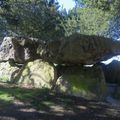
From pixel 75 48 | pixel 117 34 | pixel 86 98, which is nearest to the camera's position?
pixel 86 98

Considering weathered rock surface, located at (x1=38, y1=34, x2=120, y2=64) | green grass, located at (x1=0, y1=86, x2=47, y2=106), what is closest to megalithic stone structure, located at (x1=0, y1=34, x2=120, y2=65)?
weathered rock surface, located at (x1=38, y1=34, x2=120, y2=64)

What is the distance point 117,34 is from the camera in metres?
29.1

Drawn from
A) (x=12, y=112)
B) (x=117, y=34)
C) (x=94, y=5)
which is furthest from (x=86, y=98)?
(x=117, y=34)

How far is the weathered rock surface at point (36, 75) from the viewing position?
35.0 feet

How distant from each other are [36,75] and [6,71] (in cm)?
165

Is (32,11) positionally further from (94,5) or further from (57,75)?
(57,75)

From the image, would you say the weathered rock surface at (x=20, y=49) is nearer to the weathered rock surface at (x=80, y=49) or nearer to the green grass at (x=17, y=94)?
the weathered rock surface at (x=80, y=49)

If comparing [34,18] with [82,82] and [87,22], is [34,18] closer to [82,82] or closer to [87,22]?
[87,22]

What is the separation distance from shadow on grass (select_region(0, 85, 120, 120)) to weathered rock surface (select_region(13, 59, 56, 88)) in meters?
1.28

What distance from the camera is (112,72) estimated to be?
43.5ft

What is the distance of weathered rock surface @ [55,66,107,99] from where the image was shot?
33.5 ft

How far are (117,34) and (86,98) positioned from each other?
789 inches

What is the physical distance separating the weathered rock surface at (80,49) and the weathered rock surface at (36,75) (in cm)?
38

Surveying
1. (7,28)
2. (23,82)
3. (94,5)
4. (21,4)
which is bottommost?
(23,82)
